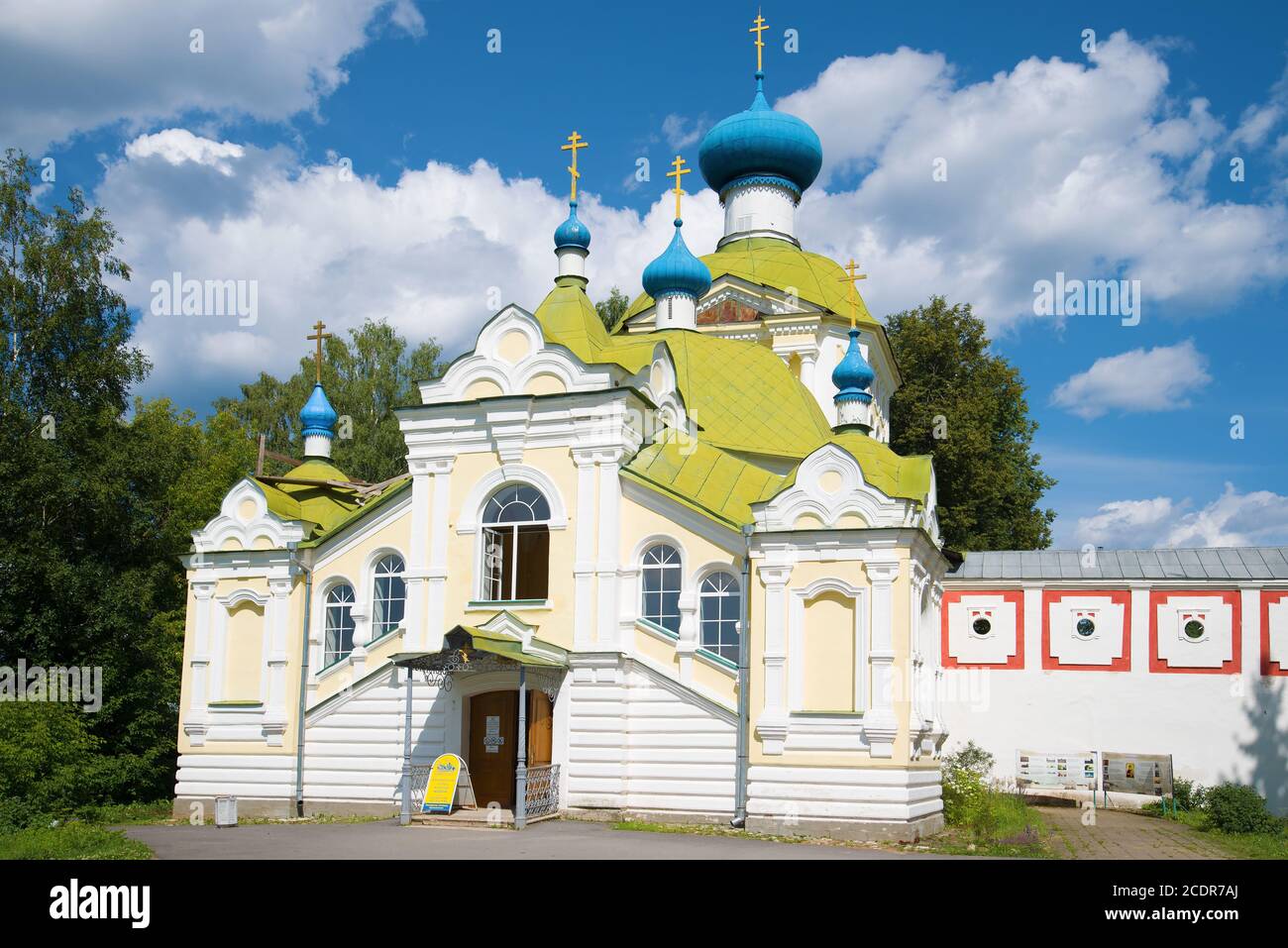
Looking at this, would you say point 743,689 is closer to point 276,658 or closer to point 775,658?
point 775,658

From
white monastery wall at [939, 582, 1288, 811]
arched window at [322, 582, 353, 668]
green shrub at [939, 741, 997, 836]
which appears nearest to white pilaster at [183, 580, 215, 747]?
arched window at [322, 582, 353, 668]

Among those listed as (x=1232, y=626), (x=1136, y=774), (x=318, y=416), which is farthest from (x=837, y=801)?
(x=318, y=416)

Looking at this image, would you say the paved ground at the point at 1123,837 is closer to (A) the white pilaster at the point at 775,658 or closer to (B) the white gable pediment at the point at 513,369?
(A) the white pilaster at the point at 775,658

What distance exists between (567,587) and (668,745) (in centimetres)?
236

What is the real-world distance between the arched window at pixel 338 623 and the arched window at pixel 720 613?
519 centimetres

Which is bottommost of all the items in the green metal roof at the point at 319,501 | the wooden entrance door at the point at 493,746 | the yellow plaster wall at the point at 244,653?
the wooden entrance door at the point at 493,746

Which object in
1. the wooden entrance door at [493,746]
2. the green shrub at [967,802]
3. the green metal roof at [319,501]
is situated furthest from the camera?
the green metal roof at [319,501]

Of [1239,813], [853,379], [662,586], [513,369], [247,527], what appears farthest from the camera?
[853,379]

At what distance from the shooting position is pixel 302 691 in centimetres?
1706

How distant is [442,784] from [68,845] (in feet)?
14.7

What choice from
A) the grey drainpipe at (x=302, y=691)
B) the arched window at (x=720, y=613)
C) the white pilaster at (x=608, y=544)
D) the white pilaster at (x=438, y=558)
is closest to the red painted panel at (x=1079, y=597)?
the arched window at (x=720, y=613)

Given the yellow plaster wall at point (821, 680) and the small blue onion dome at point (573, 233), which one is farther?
the small blue onion dome at point (573, 233)

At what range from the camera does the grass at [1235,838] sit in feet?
47.2

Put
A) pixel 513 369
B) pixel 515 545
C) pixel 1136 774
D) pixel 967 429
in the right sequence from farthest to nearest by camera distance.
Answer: pixel 967 429
pixel 1136 774
pixel 513 369
pixel 515 545
